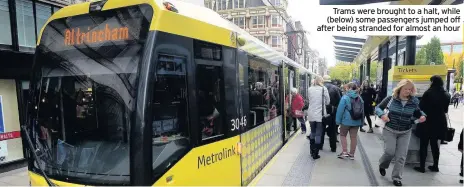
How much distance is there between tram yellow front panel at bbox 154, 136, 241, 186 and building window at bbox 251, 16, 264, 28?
50.3m

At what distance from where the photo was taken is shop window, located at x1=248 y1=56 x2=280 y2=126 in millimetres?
4805

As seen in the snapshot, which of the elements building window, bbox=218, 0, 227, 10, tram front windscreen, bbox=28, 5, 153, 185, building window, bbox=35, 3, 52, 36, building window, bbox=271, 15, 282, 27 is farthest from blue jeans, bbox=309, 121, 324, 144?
building window, bbox=218, 0, 227, 10

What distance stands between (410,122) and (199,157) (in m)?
3.34

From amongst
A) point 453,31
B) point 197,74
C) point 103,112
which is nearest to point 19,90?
point 103,112

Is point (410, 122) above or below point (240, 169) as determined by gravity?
above

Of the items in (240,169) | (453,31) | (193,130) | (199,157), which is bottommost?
(240,169)

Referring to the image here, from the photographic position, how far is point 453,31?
6.50 metres

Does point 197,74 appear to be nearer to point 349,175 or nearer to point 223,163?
point 223,163

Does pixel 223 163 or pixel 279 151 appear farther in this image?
pixel 279 151

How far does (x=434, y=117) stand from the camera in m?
5.07

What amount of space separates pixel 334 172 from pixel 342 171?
0.57 feet

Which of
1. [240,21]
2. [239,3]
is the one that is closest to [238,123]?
[240,21]

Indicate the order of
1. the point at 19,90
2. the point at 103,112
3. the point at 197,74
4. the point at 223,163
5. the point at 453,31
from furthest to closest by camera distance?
1. the point at 19,90
2. the point at 453,31
3. the point at 223,163
4. the point at 197,74
5. the point at 103,112

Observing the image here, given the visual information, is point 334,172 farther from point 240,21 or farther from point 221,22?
point 240,21
